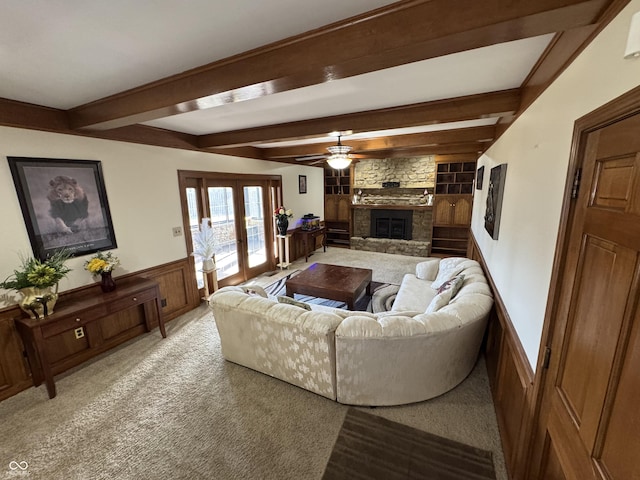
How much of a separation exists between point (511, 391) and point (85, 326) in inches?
153

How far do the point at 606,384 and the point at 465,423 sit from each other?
149 centimetres

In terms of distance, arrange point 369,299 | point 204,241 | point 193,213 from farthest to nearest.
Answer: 1. point 369,299
2. point 193,213
3. point 204,241

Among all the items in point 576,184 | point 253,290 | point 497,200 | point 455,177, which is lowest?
point 253,290

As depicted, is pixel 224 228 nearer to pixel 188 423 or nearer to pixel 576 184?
pixel 188 423

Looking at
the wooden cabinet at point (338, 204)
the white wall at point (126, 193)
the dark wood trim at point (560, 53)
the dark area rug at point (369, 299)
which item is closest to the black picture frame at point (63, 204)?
the white wall at point (126, 193)

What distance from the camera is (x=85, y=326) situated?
2.81 meters

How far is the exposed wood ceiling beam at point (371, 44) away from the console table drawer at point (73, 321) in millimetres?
2017

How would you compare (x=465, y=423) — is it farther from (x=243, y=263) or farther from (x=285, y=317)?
(x=243, y=263)

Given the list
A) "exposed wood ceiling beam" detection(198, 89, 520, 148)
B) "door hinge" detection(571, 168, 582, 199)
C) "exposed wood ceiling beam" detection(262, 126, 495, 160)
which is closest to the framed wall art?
"exposed wood ceiling beam" detection(198, 89, 520, 148)

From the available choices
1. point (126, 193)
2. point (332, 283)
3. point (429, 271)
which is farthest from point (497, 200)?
point (126, 193)

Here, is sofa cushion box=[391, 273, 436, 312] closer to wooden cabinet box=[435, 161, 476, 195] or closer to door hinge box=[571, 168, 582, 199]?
door hinge box=[571, 168, 582, 199]

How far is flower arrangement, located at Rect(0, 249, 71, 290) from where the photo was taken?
2.18 m

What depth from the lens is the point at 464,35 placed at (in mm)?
1031

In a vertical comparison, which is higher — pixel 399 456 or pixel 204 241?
pixel 204 241
